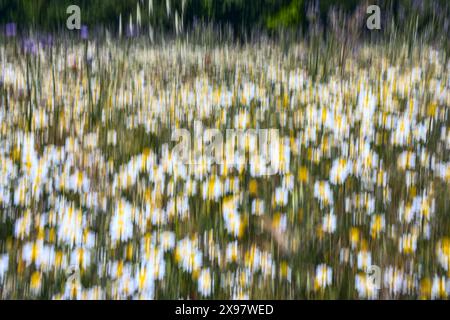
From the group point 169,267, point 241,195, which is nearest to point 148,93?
point 241,195

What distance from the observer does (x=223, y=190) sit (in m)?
2.36

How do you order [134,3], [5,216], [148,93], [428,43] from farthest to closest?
[134,3] < [428,43] < [148,93] < [5,216]

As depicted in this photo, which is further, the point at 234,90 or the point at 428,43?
the point at 428,43

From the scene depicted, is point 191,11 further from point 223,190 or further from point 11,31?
point 223,190

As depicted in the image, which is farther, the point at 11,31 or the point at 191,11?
the point at 191,11

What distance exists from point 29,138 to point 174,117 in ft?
2.48

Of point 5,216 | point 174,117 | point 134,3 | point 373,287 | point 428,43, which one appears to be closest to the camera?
point 373,287

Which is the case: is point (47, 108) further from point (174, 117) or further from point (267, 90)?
point (267, 90)

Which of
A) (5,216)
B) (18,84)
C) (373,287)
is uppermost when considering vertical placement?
(18,84)

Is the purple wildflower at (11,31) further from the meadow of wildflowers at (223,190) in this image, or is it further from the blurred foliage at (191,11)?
the meadow of wildflowers at (223,190)

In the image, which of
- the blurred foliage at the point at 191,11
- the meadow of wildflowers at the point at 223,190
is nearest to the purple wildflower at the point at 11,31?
the blurred foliage at the point at 191,11

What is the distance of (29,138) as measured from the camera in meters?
2.70

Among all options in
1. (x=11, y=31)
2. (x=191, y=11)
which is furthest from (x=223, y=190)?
(x=191, y=11)

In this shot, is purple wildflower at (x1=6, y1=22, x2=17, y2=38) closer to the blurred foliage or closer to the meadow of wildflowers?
the blurred foliage
